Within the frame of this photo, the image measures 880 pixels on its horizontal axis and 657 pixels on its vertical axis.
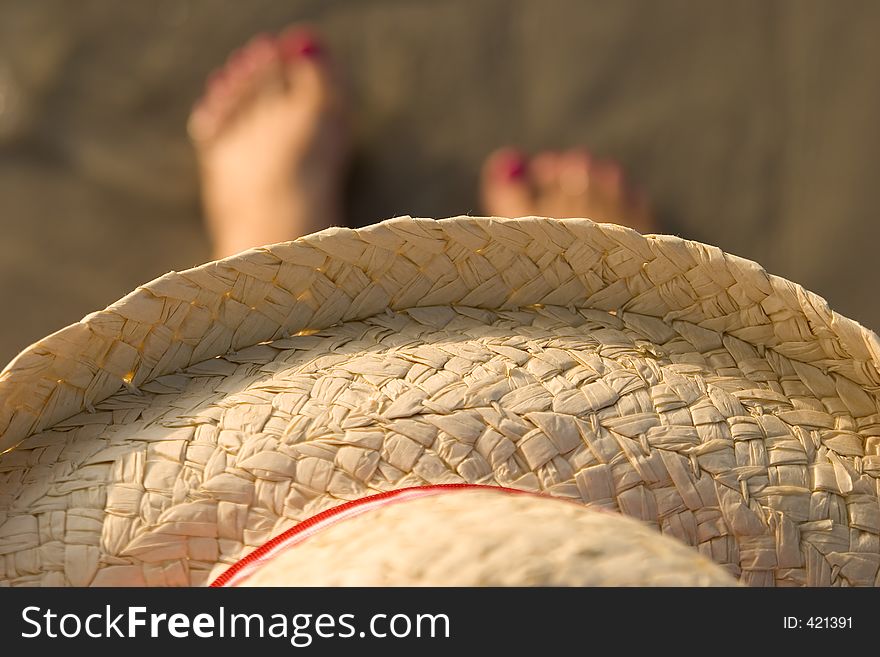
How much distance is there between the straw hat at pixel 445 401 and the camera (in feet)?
1.98

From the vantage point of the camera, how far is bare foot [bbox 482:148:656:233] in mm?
1386

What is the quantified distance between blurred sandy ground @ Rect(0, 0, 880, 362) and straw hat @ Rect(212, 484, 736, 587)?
957mm

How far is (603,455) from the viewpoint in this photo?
62cm

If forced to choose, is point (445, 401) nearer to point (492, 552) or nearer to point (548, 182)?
point (492, 552)

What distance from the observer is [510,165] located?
1.40 meters

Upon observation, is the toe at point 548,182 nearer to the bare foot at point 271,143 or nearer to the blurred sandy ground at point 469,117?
the blurred sandy ground at point 469,117

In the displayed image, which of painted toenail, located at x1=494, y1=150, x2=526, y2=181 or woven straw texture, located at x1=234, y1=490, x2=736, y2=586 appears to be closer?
woven straw texture, located at x1=234, y1=490, x2=736, y2=586

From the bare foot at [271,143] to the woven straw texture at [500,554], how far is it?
0.97 m

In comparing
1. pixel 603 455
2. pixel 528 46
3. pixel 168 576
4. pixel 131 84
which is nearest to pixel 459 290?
pixel 603 455

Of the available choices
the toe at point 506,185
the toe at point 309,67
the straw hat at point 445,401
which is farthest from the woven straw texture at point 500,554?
the toe at point 309,67

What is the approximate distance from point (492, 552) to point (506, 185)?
1.03 meters

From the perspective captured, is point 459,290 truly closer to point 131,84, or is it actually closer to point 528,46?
point 528,46

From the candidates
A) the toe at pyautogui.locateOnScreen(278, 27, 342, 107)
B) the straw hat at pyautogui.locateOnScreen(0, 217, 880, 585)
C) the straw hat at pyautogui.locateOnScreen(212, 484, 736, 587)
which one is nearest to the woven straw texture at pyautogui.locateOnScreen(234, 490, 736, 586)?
the straw hat at pyautogui.locateOnScreen(212, 484, 736, 587)

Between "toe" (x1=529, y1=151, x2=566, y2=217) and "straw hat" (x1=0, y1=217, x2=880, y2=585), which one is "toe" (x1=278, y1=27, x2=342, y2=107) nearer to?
"toe" (x1=529, y1=151, x2=566, y2=217)
